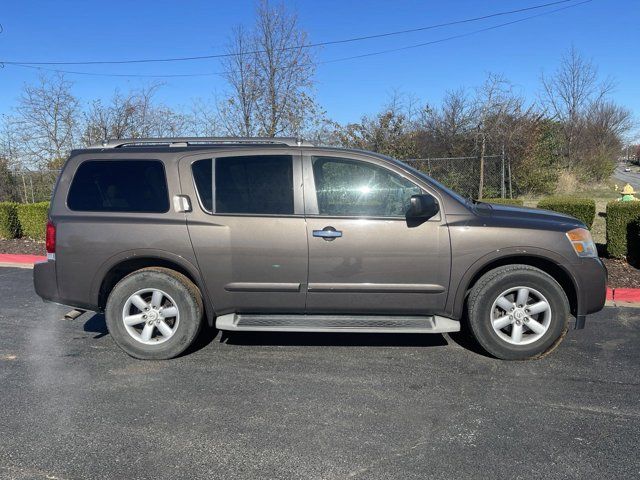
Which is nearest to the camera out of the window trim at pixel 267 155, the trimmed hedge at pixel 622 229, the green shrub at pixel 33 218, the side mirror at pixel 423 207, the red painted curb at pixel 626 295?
the side mirror at pixel 423 207

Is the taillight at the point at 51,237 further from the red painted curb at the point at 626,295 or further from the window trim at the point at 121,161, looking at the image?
the red painted curb at the point at 626,295

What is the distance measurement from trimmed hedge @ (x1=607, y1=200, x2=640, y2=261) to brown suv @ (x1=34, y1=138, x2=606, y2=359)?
4145 millimetres

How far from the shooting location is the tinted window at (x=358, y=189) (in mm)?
4281

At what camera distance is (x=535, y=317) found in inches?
167

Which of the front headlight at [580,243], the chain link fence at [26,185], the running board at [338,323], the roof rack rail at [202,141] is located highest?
the chain link fence at [26,185]

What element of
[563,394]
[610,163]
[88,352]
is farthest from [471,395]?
[610,163]

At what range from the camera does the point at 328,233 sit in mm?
4195

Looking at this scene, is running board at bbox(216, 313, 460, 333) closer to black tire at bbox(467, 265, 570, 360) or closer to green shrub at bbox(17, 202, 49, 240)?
black tire at bbox(467, 265, 570, 360)

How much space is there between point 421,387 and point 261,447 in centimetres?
141

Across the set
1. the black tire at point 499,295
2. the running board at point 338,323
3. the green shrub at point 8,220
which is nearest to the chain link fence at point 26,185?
the green shrub at point 8,220

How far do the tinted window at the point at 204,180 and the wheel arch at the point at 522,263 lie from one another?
7.62 ft

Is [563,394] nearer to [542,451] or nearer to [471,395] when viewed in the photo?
[471,395]

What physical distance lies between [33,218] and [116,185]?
324 inches

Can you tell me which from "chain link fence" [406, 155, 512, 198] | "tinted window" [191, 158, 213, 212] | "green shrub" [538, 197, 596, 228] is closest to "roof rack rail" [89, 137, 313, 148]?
"tinted window" [191, 158, 213, 212]
